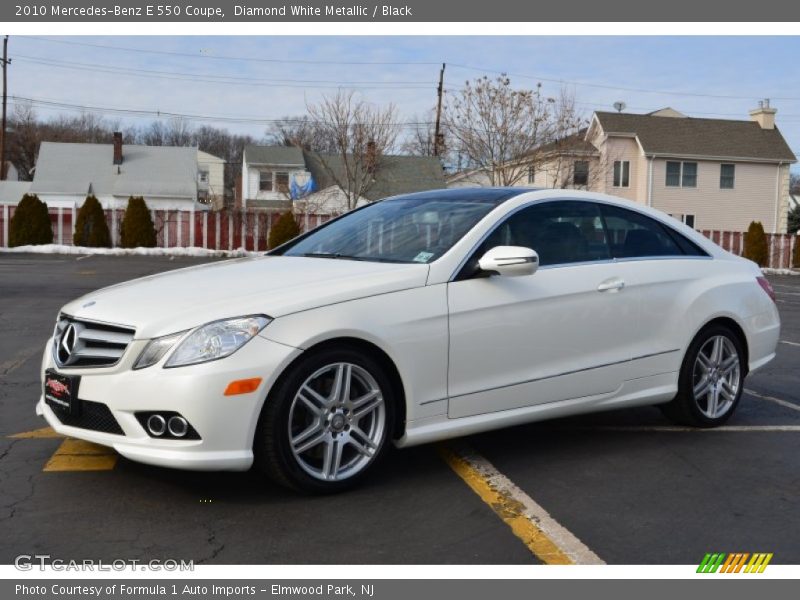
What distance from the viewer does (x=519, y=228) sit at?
527 cm

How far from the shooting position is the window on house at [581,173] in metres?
38.0

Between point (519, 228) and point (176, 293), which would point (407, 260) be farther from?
point (176, 293)

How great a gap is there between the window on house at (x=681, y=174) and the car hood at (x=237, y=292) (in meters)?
40.5

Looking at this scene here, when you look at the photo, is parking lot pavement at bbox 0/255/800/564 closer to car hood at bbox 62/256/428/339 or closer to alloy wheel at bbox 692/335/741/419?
alloy wheel at bbox 692/335/741/419

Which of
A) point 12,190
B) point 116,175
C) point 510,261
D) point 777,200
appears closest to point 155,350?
point 510,261

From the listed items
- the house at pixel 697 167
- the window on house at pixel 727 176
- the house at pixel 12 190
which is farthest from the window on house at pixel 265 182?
the window on house at pixel 727 176

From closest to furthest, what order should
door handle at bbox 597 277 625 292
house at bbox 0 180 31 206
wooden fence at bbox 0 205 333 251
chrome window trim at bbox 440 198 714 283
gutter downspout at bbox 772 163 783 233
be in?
chrome window trim at bbox 440 198 714 283 → door handle at bbox 597 277 625 292 → wooden fence at bbox 0 205 333 251 → gutter downspout at bbox 772 163 783 233 → house at bbox 0 180 31 206

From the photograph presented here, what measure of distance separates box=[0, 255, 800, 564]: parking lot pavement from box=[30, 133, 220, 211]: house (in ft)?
157

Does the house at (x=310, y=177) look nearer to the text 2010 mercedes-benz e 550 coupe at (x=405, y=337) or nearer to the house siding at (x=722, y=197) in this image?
the house siding at (x=722, y=197)

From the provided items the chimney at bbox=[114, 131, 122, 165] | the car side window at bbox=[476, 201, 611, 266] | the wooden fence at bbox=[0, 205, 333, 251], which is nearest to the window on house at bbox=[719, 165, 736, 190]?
the wooden fence at bbox=[0, 205, 333, 251]

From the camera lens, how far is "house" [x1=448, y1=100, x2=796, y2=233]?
4253 cm

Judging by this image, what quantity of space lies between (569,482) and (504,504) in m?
0.58

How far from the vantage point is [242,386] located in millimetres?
4012

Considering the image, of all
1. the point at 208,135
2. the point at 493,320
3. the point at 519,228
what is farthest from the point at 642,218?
the point at 208,135
